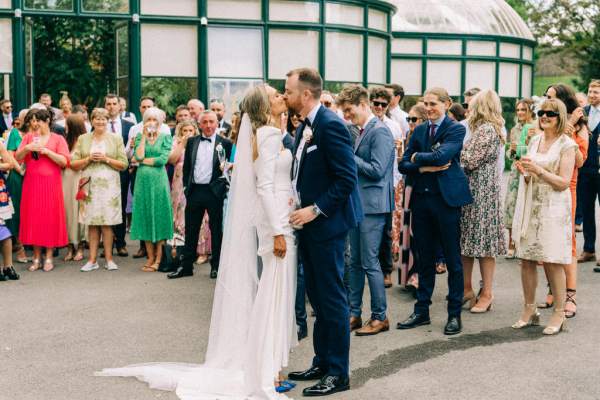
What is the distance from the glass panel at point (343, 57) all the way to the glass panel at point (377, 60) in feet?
1.35

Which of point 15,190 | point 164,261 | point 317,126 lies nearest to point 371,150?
point 317,126

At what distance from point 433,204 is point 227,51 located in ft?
30.7

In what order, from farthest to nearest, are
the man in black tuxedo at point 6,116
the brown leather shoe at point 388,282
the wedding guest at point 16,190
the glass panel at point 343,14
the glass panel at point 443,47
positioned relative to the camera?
the glass panel at point 443,47
the glass panel at point 343,14
the man in black tuxedo at point 6,116
the wedding guest at point 16,190
the brown leather shoe at point 388,282

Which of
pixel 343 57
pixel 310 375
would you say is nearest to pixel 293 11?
pixel 343 57

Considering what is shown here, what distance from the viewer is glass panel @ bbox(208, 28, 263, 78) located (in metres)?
15.3

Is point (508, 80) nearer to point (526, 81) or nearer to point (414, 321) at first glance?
point (526, 81)

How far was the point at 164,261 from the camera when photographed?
10.0 m

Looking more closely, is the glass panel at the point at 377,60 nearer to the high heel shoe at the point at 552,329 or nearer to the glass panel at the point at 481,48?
the glass panel at the point at 481,48

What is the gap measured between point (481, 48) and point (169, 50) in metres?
13.4

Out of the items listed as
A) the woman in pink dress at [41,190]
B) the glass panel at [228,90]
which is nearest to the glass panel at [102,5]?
the glass panel at [228,90]

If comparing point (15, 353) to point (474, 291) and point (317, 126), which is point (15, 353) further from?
point (474, 291)

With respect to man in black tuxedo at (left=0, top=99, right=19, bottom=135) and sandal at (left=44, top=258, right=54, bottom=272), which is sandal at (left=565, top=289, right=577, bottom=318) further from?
man in black tuxedo at (left=0, top=99, right=19, bottom=135)

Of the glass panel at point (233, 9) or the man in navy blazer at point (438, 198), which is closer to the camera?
the man in navy blazer at point (438, 198)

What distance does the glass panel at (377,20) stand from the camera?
56.7 ft
